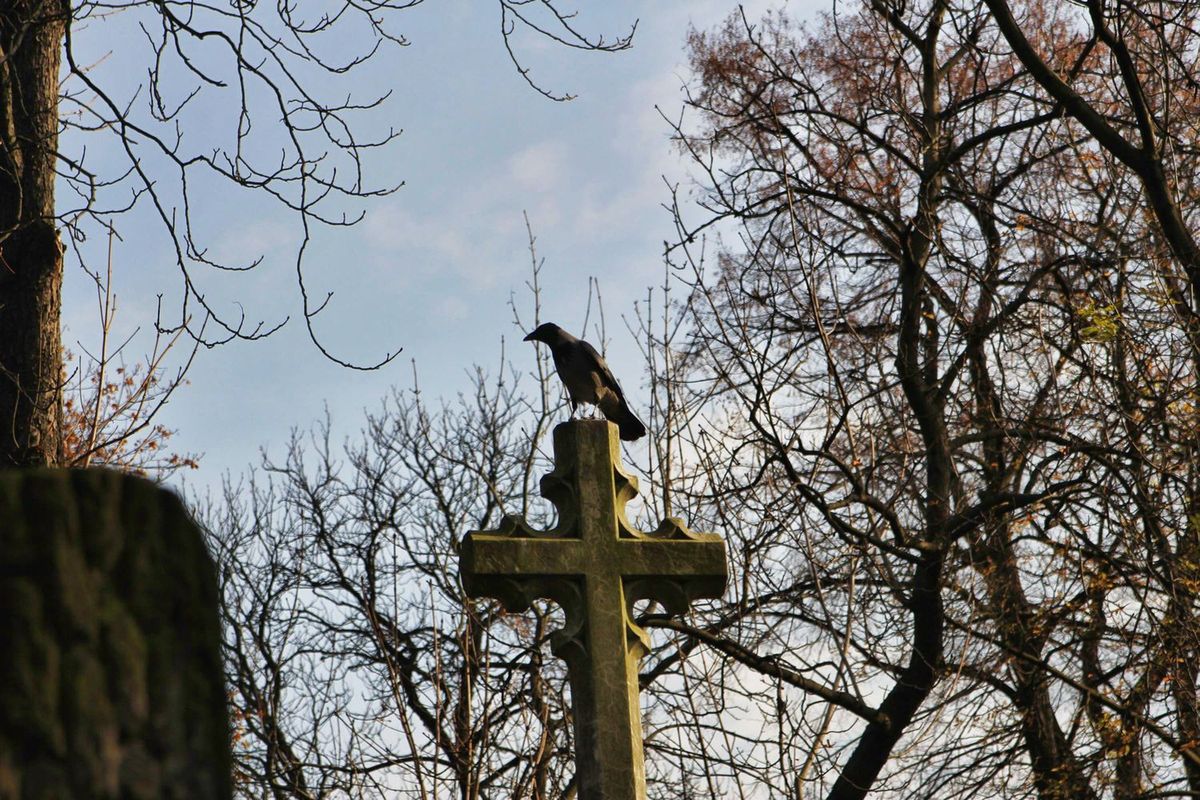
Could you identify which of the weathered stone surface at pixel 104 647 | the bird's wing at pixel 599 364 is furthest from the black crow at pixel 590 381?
the weathered stone surface at pixel 104 647

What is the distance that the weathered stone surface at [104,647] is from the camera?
2.68ft

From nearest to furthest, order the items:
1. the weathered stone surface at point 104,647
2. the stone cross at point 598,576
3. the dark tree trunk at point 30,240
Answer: the weathered stone surface at point 104,647 < the stone cross at point 598,576 < the dark tree trunk at point 30,240

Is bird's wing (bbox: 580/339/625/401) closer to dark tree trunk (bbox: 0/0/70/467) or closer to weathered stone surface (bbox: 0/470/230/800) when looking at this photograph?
dark tree trunk (bbox: 0/0/70/467)

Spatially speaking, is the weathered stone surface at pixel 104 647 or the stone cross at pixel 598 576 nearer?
the weathered stone surface at pixel 104 647

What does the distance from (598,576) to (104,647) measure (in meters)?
3.43

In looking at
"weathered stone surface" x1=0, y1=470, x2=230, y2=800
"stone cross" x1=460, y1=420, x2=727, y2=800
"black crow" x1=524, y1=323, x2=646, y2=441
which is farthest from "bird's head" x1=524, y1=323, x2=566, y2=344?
"weathered stone surface" x1=0, y1=470, x2=230, y2=800

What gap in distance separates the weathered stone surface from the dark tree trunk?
4.95m

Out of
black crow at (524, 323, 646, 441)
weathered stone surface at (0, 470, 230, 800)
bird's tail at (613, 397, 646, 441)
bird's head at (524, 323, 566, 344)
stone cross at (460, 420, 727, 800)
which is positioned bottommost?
weathered stone surface at (0, 470, 230, 800)

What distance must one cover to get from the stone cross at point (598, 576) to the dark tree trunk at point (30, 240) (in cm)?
235

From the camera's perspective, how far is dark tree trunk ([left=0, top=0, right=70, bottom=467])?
5625 millimetres

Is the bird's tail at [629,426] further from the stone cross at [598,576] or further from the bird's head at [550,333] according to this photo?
the stone cross at [598,576]

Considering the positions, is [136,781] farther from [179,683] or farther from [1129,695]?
[1129,695]

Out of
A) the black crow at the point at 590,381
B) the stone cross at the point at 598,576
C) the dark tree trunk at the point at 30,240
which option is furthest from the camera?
the black crow at the point at 590,381

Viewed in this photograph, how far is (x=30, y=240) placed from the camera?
5.95 meters
